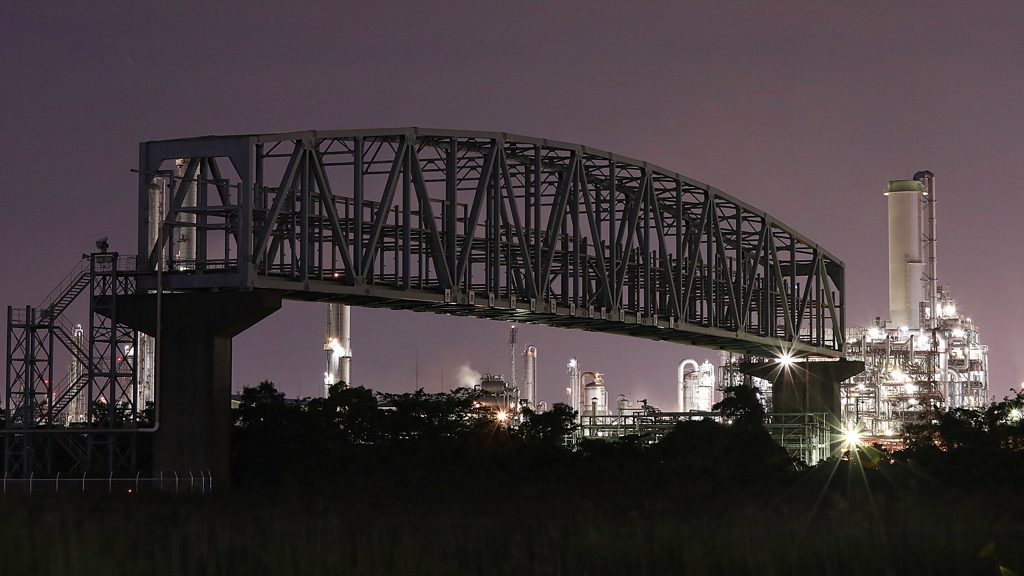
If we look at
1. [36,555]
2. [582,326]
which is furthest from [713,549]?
[582,326]

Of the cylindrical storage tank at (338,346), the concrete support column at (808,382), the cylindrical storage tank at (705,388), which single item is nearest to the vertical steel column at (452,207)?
the concrete support column at (808,382)

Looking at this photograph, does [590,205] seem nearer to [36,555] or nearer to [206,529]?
[206,529]

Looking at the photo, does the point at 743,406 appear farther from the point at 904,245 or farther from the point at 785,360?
the point at 904,245

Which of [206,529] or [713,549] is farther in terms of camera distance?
[206,529]

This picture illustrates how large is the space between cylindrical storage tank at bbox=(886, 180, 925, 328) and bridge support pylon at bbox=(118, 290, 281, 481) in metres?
109

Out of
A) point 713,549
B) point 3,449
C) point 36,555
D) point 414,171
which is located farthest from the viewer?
point 414,171

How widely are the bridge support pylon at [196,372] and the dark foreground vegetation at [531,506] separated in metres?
2.69

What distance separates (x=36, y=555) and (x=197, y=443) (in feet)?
78.7

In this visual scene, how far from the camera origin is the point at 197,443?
47.6 meters

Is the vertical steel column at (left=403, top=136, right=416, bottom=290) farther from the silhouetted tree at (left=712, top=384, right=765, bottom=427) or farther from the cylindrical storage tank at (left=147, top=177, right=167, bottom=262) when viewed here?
the silhouetted tree at (left=712, top=384, right=765, bottom=427)

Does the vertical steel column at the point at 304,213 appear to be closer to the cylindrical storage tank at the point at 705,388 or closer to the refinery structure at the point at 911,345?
the refinery structure at the point at 911,345

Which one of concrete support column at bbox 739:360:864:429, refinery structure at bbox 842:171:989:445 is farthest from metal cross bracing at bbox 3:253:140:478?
refinery structure at bbox 842:171:989:445

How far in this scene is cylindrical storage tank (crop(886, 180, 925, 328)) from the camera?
144 meters

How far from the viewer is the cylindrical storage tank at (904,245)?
474ft
